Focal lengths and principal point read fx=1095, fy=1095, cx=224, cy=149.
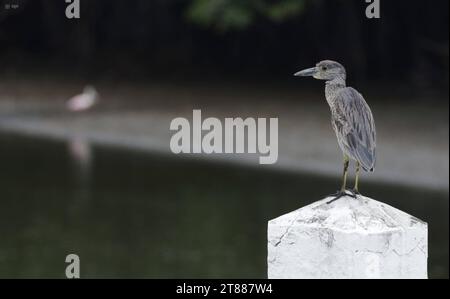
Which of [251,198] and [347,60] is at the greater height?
[347,60]

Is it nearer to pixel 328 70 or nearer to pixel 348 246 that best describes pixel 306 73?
pixel 328 70

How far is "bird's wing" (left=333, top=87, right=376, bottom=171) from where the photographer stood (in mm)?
3613

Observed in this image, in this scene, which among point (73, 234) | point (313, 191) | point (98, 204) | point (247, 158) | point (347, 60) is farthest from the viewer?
point (347, 60)

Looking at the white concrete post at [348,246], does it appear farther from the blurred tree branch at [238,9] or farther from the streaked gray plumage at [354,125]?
the blurred tree branch at [238,9]

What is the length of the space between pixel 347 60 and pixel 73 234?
18.3m

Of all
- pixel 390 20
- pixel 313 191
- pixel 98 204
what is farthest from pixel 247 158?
pixel 390 20

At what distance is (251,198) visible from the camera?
59.5 feet

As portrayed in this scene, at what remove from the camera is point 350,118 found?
11.9ft

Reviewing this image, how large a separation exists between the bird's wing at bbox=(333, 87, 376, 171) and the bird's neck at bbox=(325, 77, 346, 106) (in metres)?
0.01

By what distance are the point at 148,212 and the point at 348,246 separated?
1374cm

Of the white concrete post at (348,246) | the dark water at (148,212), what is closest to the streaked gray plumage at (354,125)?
the white concrete post at (348,246)

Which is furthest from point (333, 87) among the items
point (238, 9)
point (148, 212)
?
point (238, 9)

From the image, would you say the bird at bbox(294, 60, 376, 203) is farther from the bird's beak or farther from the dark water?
the dark water
